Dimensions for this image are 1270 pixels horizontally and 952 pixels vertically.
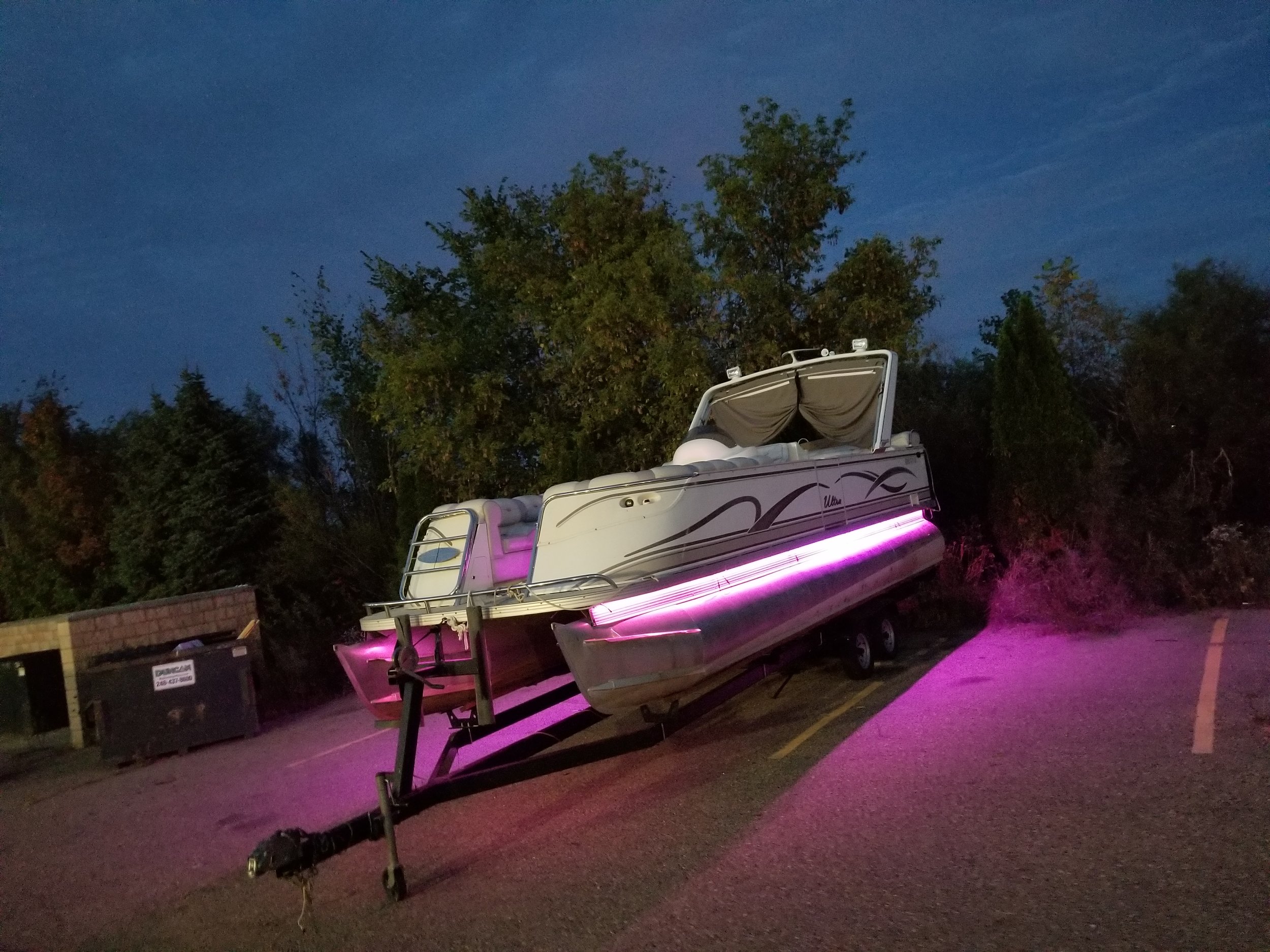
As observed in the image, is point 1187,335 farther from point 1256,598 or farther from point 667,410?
point 667,410

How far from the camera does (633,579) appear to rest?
6.46 meters

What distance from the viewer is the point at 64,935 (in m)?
5.86

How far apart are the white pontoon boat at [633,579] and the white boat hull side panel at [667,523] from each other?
0.03 ft

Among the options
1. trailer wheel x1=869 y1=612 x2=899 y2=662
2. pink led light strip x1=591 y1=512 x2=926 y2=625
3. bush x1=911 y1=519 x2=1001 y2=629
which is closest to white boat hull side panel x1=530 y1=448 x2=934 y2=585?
pink led light strip x1=591 y1=512 x2=926 y2=625

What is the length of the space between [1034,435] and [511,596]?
8810 mm

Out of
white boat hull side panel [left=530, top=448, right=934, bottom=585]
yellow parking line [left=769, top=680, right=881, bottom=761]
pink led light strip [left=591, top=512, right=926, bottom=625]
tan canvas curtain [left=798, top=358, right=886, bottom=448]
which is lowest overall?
yellow parking line [left=769, top=680, right=881, bottom=761]

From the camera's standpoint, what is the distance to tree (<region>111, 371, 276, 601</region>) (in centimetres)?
1795

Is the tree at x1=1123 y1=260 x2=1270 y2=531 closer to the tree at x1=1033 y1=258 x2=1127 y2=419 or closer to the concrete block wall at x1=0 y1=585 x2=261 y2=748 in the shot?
the tree at x1=1033 y1=258 x2=1127 y2=419

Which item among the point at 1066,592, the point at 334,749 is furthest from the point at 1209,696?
the point at 334,749

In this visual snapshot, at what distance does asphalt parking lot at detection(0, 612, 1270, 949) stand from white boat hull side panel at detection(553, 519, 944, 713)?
87cm

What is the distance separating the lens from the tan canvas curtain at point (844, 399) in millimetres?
11422

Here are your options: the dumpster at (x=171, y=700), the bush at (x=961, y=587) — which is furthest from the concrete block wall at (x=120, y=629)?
the bush at (x=961, y=587)

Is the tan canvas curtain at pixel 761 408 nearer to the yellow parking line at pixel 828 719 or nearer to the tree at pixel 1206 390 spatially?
the yellow parking line at pixel 828 719

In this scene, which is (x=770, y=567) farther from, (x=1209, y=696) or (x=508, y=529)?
(x=1209, y=696)
